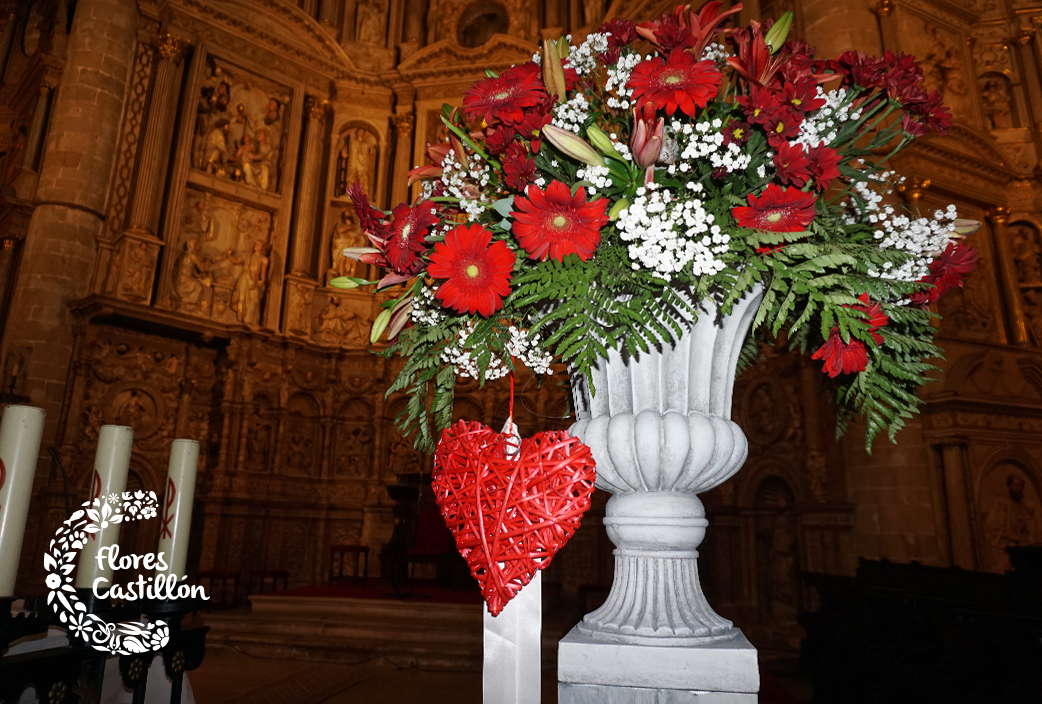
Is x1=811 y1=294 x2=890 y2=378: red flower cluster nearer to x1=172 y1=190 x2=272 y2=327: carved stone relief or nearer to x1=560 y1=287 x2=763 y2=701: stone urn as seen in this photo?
x1=560 y1=287 x2=763 y2=701: stone urn

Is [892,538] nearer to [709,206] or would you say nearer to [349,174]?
[709,206]

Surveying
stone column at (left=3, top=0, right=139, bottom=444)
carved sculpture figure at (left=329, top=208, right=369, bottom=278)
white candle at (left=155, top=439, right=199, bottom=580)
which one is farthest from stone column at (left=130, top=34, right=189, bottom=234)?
white candle at (left=155, top=439, right=199, bottom=580)

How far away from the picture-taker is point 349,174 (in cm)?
1148

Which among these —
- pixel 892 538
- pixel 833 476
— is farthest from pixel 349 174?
pixel 892 538

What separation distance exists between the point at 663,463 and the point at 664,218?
1.47ft

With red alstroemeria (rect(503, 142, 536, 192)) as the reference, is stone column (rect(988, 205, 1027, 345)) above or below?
above

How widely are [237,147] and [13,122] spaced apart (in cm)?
437

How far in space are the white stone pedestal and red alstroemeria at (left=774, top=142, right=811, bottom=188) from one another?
806 millimetres

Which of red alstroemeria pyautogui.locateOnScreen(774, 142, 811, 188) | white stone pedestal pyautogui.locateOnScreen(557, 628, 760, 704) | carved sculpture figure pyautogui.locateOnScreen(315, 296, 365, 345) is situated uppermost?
carved sculpture figure pyautogui.locateOnScreen(315, 296, 365, 345)

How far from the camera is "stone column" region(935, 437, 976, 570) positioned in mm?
6457

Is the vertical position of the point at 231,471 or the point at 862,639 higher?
the point at 231,471

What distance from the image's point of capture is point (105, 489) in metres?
1.32

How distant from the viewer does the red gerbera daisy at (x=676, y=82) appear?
121cm

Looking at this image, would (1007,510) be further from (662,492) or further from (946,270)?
(662,492)
